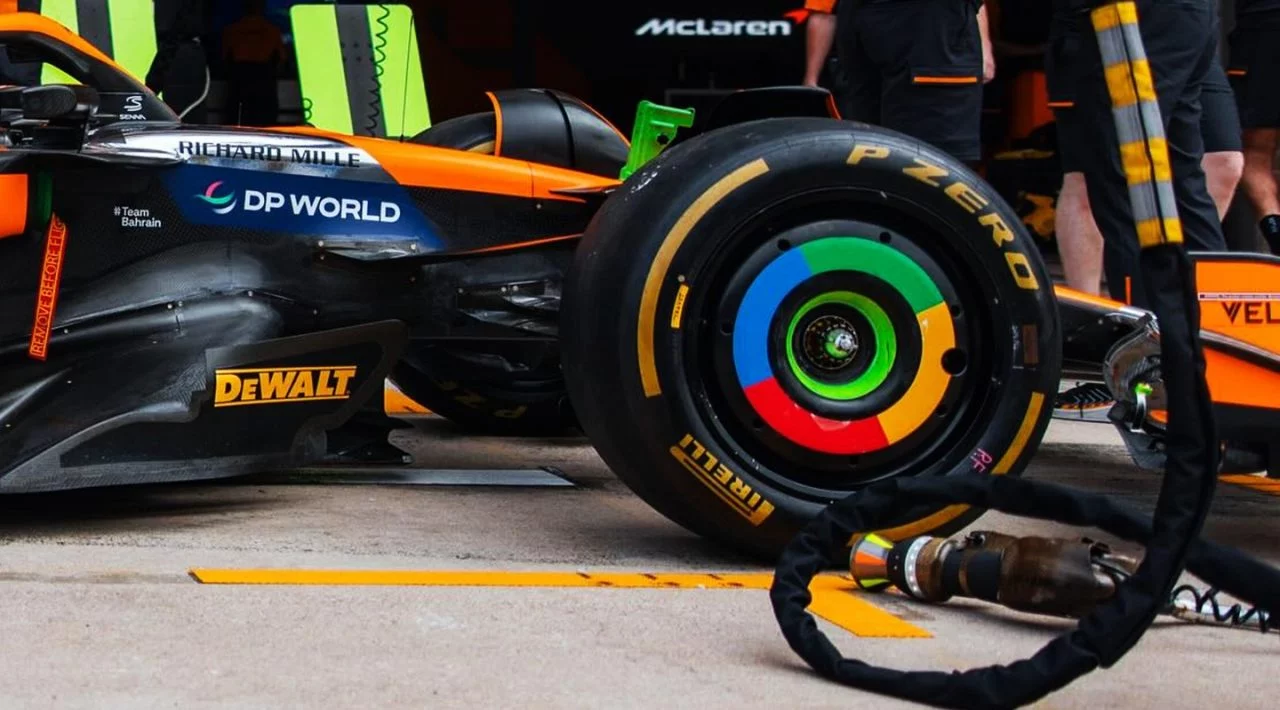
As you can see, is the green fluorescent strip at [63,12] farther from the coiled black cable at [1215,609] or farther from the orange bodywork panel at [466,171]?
the coiled black cable at [1215,609]

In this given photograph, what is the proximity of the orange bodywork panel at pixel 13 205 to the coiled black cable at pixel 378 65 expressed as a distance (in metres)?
1.37

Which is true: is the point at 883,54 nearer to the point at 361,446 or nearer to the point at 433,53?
the point at 361,446

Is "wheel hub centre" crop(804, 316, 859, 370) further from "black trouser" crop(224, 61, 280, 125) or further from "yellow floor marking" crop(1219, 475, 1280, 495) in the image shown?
"black trouser" crop(224, 61, 280, 125)

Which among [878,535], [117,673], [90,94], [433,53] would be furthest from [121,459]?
[433,53]

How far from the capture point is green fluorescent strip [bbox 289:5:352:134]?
16.9 ft

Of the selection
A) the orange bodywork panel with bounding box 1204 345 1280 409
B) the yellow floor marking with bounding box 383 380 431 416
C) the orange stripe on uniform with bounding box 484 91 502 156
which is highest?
the orange stripe on uniform with bounding box 484 91 502 156

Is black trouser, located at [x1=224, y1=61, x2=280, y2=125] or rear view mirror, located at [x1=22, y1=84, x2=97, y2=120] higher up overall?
rear view mirror, located at [x1=22, y1=84, x2=97, y2=120]

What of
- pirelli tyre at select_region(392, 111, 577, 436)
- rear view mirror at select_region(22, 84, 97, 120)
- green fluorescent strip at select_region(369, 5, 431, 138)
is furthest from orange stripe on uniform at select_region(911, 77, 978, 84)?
rear view mirror at select_region(22, 84, 97, 120)

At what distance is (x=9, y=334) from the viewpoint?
3945mm

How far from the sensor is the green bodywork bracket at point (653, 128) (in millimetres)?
4508

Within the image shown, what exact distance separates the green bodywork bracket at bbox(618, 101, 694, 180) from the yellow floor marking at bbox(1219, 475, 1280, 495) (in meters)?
1.75

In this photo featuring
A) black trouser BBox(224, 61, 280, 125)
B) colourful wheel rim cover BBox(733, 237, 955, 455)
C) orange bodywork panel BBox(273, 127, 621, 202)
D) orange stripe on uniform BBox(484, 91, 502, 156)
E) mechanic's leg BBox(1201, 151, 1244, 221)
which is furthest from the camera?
black trouser BBox(224, 61, 280, 125)

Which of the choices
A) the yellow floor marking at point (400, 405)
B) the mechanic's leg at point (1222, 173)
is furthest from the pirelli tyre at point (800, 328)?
the mechanic's leg at point (1222, 173)

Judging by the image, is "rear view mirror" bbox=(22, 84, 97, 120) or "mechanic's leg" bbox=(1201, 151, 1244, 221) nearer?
"rear view mirror" bbox=(22, 84, 97, 120)
